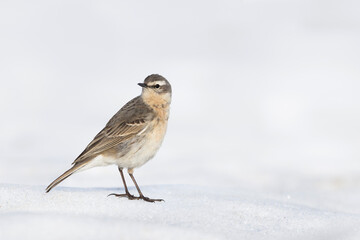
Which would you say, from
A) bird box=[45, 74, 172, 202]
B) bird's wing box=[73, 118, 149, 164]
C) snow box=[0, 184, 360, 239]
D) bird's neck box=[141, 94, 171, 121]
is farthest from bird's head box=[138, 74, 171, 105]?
snow box=[0, 184, 360, 239]

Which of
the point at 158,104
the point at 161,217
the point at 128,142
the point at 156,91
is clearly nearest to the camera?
the point at 161,217

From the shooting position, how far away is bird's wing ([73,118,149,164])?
32.1 ft

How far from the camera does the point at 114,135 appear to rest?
993cm

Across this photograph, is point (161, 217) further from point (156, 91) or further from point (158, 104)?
point (156, 91)

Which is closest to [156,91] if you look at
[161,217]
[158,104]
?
[158,104]

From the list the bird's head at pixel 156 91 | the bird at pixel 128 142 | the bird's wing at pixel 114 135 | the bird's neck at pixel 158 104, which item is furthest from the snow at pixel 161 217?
the bird's head at pixel 156 91

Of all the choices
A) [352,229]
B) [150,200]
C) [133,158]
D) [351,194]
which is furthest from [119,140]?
[351,194]

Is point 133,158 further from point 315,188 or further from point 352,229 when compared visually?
point 315,188

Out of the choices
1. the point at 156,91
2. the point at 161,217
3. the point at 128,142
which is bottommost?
the point at 161,217

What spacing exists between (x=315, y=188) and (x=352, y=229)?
4351 mm

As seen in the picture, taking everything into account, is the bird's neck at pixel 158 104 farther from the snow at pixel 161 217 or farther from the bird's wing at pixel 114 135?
the snow at pixel 161 217

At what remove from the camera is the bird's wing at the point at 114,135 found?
979 centimetres

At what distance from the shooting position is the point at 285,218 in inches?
356

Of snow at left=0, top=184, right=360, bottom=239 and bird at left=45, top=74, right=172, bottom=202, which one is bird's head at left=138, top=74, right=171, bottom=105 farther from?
snow at left=0, top=184, right=360, bottom=239
